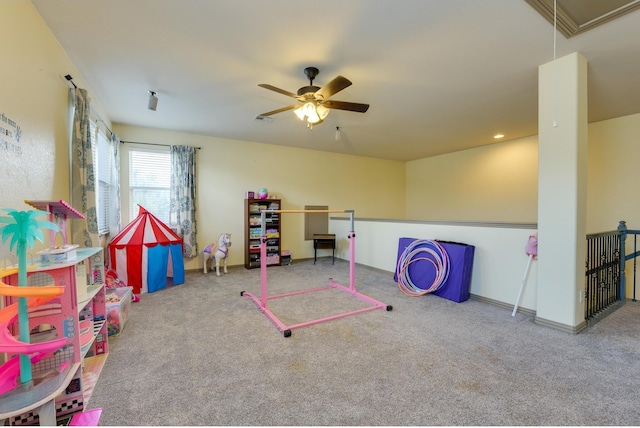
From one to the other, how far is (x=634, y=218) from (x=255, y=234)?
614 cm

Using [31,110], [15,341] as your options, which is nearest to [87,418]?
[15,341]

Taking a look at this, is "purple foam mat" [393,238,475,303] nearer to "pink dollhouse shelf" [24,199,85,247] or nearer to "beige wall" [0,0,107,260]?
"pink dollhouse shelf" [24,199,85,247]

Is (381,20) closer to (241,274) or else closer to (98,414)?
(98,414)

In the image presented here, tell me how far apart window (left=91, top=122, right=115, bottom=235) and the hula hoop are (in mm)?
4190

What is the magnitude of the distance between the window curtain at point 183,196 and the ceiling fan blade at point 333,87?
3.24 m

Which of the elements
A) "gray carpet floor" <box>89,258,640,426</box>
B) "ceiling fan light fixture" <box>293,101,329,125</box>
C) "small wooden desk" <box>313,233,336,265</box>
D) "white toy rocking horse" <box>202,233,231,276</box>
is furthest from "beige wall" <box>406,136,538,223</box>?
"white toy rocking horse" <box>202,233,231,276</box>

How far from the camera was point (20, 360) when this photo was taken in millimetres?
1308

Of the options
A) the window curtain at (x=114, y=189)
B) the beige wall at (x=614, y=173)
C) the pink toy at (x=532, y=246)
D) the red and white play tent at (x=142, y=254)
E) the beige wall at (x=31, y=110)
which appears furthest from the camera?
the window curtain at (x=114, y=189)

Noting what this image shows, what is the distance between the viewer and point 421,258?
12.9 ft

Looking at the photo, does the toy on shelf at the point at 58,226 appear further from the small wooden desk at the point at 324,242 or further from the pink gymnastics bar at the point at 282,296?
the small wooden desk at the point at 324,242

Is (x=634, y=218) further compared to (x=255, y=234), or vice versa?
(x=255, y=234)

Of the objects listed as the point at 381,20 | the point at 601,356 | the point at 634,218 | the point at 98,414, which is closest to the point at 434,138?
the point at 634,218

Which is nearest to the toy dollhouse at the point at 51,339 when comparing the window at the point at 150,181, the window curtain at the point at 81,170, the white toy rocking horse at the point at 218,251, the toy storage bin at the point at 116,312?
the toy storage bin at the point at 116,312

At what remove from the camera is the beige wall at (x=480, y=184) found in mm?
5301
